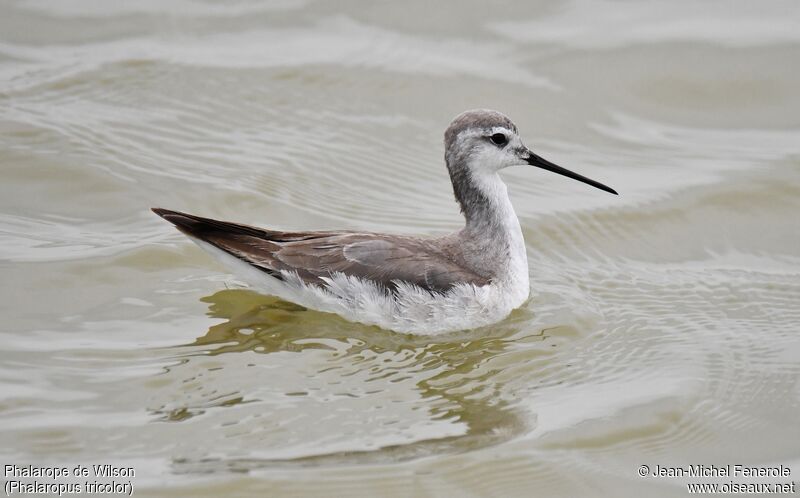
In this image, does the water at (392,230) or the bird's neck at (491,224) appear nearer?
the water at (392,230)

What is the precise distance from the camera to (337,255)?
870cm

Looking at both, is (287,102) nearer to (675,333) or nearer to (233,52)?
(233,52)

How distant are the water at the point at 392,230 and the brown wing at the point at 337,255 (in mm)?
396

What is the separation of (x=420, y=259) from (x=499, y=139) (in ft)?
3.80

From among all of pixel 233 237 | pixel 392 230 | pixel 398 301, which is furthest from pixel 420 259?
pixel 392 230

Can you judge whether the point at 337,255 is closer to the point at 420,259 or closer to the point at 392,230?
the point at 420,259

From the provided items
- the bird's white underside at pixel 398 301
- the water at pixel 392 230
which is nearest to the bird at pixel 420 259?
the bird's white underside at pixel 398 301

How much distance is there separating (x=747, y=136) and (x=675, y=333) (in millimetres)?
3876

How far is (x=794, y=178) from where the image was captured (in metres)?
10.9

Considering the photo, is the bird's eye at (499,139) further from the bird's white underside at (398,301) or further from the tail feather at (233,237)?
the tail feather at (233,237)

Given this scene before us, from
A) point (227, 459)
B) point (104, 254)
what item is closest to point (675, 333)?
point (227, 459)

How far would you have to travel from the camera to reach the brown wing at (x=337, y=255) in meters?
8.57

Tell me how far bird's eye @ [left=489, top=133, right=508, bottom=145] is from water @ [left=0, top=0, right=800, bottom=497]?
125 cm

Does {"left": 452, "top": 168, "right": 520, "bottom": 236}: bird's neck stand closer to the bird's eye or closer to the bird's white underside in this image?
the bird's eye
